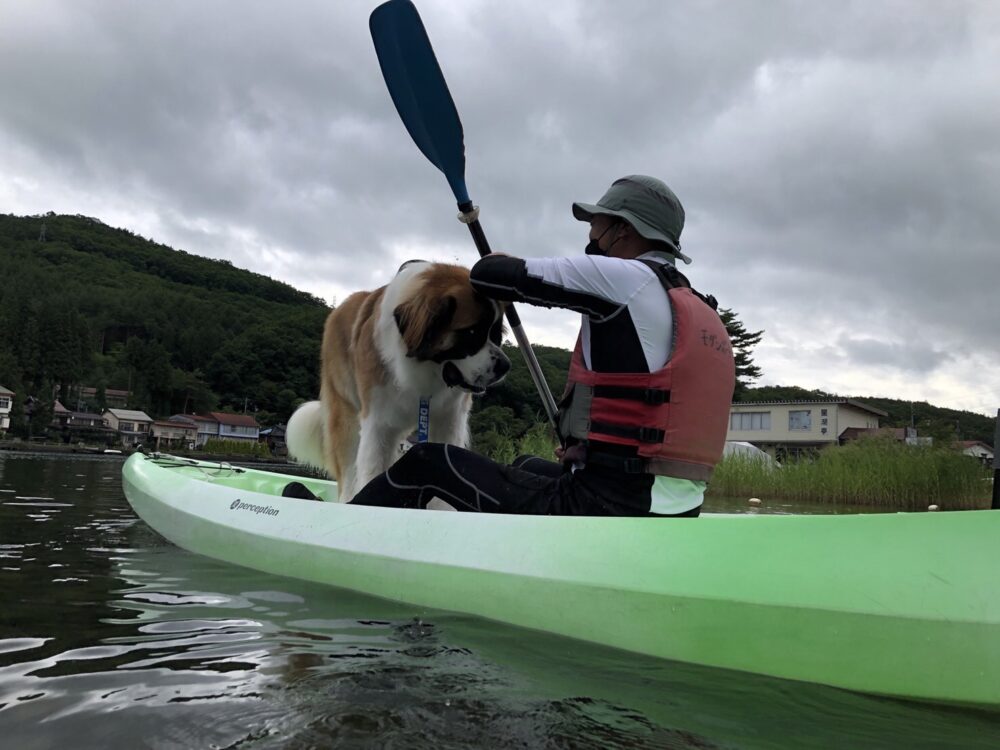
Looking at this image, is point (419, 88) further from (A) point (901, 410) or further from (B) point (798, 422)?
(A) point (901, 410)

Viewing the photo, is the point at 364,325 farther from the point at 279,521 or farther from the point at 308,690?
the point at 308,690

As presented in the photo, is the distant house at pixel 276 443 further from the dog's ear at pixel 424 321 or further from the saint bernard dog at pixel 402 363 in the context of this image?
the dog's ear at pixel 424 321

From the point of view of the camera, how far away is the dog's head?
11.5 feet

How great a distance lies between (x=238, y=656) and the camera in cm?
216

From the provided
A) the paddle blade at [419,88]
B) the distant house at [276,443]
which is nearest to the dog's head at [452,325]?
the paddle blade at [419,88]

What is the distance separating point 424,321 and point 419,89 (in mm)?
1754

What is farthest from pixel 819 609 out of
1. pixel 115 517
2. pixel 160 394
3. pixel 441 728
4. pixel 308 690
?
pixel 160 394

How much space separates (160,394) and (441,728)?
9608 cm

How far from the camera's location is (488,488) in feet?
9.41

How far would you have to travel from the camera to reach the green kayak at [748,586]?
69.9 inches

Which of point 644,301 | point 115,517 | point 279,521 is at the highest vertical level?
point 644,301

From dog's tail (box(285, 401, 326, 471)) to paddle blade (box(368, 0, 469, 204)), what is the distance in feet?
6.59

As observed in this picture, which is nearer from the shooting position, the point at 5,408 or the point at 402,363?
the point at 402,363

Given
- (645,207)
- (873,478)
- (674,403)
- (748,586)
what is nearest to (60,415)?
(873,478)
